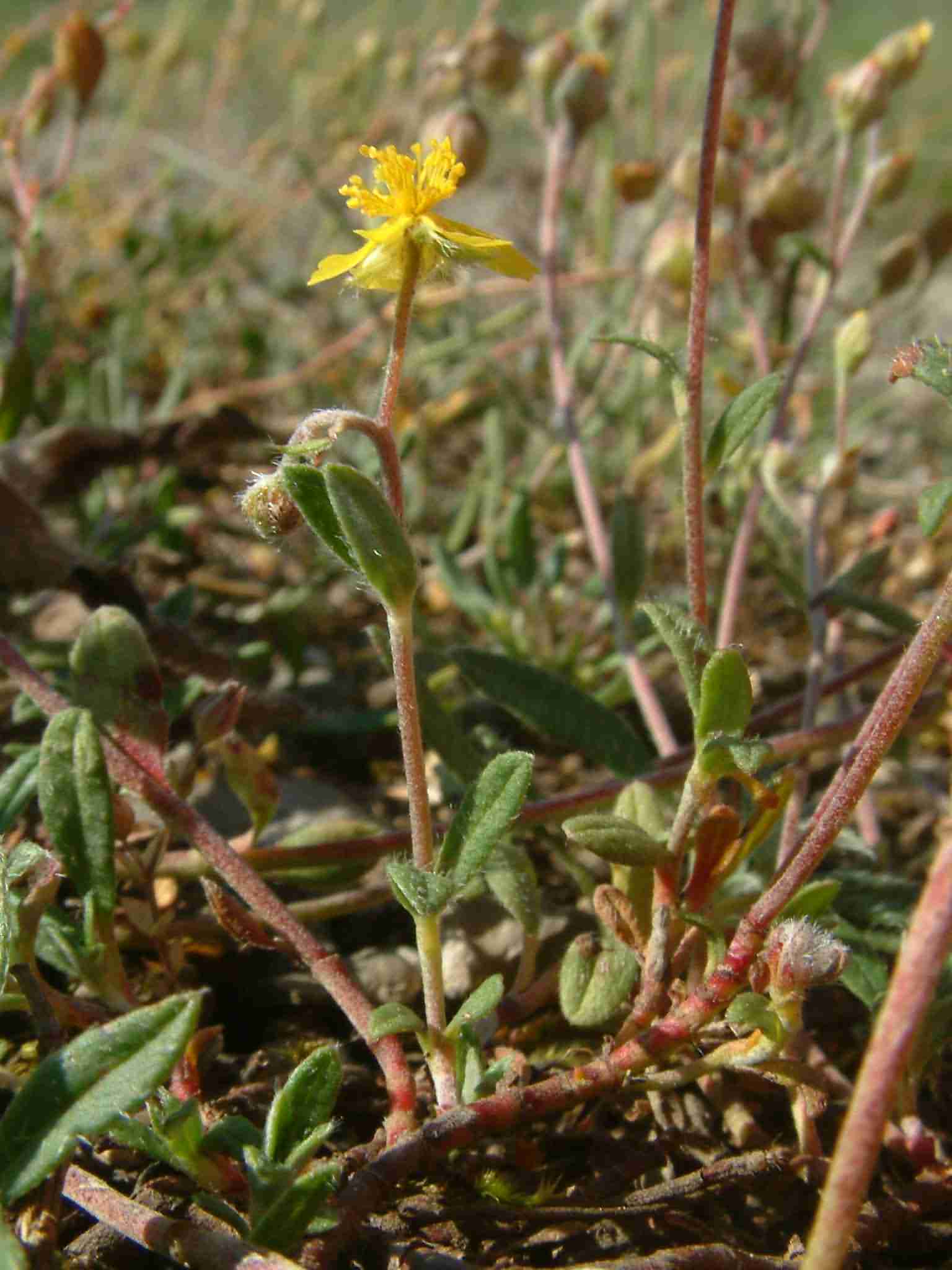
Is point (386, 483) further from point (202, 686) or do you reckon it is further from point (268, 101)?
point (268, 101)

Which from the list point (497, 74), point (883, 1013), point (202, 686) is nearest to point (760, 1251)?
point (883, 1013)

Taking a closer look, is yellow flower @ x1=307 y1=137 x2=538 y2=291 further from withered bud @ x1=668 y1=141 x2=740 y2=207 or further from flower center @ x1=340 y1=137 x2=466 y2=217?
withered bud @ x1=668 y1=141 x2=740 y2=207

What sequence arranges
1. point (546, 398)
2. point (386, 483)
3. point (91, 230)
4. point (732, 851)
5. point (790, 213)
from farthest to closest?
point (91, 230), point (546, 398), point (790, 213), point (732, 851), point (386, 483)

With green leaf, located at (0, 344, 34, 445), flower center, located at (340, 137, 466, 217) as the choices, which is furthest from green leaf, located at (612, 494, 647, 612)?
green leaf, located at (0, 344, 34, 445)

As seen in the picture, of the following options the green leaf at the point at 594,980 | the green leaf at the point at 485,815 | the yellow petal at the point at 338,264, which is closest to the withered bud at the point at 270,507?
the yellow petal at the point at 338,264

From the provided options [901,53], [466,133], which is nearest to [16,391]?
[466,133]

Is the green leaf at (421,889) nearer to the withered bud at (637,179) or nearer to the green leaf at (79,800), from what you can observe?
the green leaf at (79,800)
